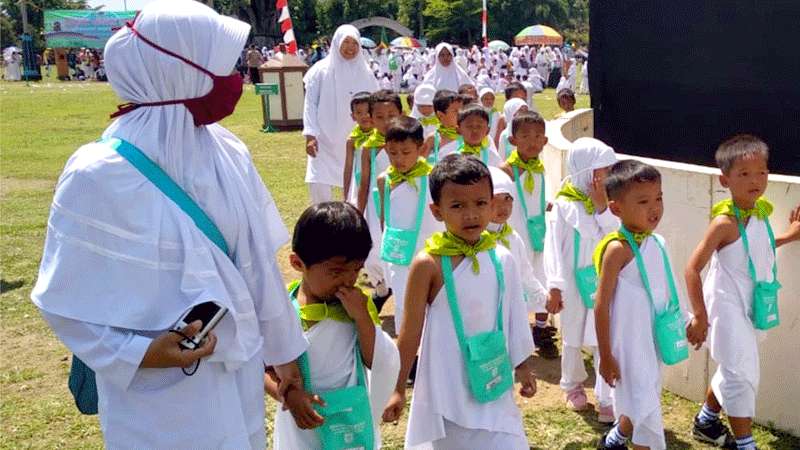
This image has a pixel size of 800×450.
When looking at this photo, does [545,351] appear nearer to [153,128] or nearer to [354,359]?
[354,359]

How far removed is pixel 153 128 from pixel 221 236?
34 centimetres

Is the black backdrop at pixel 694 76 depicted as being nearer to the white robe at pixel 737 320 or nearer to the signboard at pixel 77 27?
the white robe at pixel 737 320

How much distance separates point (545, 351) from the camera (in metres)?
5.43

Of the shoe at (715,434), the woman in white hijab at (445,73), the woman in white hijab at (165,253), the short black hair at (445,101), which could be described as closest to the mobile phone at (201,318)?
the woman in white hijab at (165,253)

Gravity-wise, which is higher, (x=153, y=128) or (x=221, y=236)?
(x=153, y=128)

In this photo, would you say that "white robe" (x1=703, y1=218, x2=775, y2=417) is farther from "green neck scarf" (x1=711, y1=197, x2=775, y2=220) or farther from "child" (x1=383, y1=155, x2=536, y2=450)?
"child" (x1=383, y1=155, x2=536, y2=450)

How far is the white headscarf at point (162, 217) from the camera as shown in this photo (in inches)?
81.4

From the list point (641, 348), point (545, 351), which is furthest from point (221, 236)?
point (545, 351)

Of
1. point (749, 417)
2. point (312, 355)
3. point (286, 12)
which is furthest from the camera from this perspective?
point (286, 12)

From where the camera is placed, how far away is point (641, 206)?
346 centimetres

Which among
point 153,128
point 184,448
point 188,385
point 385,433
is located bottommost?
point 385,433

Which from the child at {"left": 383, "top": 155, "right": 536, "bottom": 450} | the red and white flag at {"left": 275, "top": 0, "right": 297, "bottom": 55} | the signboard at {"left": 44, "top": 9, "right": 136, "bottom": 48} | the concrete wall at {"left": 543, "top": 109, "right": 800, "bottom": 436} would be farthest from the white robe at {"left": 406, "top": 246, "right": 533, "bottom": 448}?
the signboard at {"left": 44, "top": 9, "right": 136, "bottom": 48}

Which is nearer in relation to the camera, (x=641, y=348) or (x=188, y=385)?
(x=188, y=385)

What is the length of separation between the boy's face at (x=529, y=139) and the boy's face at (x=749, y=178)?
156 centimetres
